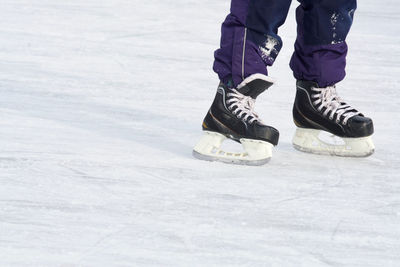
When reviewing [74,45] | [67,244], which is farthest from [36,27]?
[67,244]

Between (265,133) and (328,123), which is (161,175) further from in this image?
(328,123)

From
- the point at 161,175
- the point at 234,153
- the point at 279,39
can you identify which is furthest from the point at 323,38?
the point at 161,175

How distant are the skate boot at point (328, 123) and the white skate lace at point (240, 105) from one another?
0.18m

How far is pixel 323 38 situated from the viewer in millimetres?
2193

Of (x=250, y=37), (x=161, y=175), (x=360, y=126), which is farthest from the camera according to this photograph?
(x=360, y=126)

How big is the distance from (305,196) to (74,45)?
212 centimetres

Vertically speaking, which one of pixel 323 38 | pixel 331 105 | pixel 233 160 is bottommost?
pixel 233 160

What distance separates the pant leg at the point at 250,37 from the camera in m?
2.07

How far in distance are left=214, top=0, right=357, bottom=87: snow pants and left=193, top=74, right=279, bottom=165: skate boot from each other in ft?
0.11

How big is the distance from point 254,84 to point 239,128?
0.39 feet

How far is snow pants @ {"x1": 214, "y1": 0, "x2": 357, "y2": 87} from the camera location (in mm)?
2080

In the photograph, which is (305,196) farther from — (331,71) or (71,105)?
(71,105)

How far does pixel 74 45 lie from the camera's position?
3766 millimetres

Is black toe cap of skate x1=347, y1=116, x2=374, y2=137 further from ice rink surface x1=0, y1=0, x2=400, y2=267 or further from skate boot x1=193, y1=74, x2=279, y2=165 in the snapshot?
skate boot x1=193, y1=74, x2=279, y2=165
